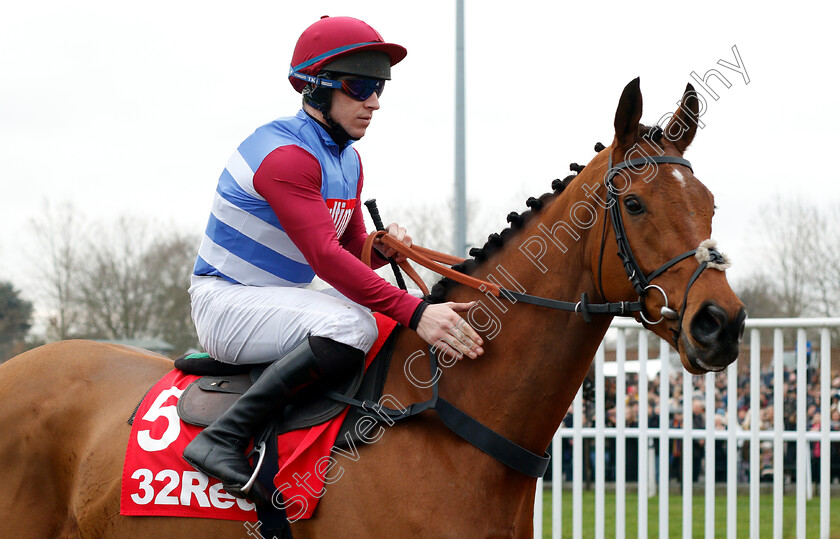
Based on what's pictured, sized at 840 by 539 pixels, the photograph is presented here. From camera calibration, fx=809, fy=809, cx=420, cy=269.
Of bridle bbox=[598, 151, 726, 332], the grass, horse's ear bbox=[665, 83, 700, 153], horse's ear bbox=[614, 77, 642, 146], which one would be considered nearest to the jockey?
bridle bbox=[598, 151, 726, 332]

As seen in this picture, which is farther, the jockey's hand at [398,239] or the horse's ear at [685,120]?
the jockey's hand at [398,239]

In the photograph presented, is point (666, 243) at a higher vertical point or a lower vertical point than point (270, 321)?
higher

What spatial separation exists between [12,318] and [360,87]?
40.0m

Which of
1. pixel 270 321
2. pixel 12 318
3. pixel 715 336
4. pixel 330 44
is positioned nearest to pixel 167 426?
pixel 270 321

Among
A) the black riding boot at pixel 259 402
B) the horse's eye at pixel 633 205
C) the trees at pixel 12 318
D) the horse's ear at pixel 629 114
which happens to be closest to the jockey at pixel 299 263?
the black riding boot at pixel 259 402

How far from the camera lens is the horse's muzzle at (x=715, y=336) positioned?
2.53 meters

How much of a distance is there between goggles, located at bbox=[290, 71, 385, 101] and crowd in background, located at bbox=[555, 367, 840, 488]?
13.4 ft

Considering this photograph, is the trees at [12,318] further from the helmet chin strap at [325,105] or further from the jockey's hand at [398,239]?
the helmet chin strap at [325,105]

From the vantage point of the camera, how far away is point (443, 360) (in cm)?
314

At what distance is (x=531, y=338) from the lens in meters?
3.04

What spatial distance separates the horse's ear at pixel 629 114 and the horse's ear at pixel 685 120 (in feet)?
0.45

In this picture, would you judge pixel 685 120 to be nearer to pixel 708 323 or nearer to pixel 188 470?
pixel 708 323

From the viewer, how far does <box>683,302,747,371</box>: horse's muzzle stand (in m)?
2.53

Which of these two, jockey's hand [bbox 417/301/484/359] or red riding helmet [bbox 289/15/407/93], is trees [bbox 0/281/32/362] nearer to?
red riding helmet [bbox 289/15/407/93]
